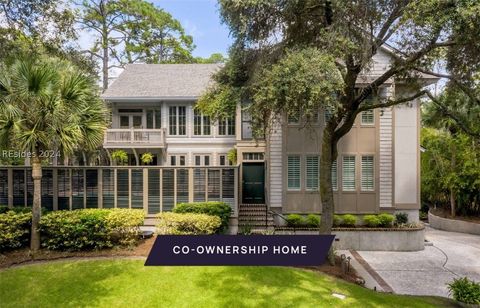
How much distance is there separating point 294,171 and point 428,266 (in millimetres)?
6050

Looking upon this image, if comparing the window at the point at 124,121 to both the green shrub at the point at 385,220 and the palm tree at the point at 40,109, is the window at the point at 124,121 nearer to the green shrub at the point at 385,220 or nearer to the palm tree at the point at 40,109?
the palm tree at the point at 40,109

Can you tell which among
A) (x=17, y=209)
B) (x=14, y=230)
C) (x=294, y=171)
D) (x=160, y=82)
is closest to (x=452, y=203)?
(x=294, y=171)

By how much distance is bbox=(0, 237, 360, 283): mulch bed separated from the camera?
8.42 metres

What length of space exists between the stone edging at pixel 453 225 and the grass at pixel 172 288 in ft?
38.7

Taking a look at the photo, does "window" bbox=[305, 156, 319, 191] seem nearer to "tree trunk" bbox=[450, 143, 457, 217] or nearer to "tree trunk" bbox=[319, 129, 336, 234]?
"tree trunk" bbox=[319, 129, 336, 234]

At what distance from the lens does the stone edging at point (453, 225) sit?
1680cm

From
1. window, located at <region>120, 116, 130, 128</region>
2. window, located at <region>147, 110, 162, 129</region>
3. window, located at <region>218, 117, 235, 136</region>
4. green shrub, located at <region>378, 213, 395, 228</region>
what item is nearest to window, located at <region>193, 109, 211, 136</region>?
window, located at <region>218, 117, 235, 136</region>

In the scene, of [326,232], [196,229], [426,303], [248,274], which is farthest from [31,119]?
[426,303]

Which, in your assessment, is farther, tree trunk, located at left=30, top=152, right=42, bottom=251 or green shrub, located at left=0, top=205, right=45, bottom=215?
green shrub, located at left=0, top=205, right=45, bottom=215

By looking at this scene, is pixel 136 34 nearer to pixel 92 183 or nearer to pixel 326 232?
pixel 92 183

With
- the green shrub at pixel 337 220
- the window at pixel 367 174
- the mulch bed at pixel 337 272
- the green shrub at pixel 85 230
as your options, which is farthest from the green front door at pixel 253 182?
the green shrub at pixel 85 230

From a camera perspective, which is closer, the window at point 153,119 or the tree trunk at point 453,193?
the tree trunk at point 453,193

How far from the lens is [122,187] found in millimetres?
11836

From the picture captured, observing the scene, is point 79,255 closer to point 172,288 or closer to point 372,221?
point 172,288
